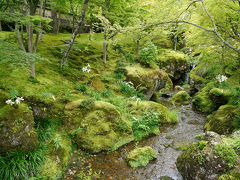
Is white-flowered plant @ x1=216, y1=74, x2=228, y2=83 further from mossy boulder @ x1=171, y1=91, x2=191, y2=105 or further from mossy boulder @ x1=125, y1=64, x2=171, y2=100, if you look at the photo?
mossy boulder @ x1=125, y1=64, x2=171, y2=100

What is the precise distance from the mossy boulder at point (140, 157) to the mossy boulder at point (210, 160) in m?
1.21

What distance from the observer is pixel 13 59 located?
4.19m

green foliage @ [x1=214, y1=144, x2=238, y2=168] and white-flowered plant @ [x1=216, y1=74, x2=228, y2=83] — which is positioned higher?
white-flowered plant @ [x1=216, y1=74, x2=228, y2=83]

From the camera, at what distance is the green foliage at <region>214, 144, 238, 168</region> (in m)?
3.92

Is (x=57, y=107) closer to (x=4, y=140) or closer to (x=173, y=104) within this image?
(x=4, y=140)

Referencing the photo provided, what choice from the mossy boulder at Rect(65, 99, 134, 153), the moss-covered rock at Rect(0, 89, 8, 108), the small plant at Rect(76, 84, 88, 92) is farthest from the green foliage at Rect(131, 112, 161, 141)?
the moss-covered rock at Rect(0, 89, 8, 108)

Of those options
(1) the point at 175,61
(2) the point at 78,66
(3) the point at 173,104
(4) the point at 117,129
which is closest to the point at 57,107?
(4) the point at 117,129

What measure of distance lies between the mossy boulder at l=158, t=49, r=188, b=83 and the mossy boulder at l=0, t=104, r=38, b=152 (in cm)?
1264

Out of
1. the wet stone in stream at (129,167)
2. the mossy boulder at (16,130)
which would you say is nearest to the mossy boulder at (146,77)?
the wet stone in stream at (129,167)

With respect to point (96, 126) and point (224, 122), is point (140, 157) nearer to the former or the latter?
point (96, 126)

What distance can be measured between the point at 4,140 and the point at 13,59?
7.41ft

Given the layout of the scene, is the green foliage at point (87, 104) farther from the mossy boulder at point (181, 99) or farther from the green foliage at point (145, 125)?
the mossy boulder at point (181, 99)

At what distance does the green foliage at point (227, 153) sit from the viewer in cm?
392

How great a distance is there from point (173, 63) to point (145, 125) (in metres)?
10.4
